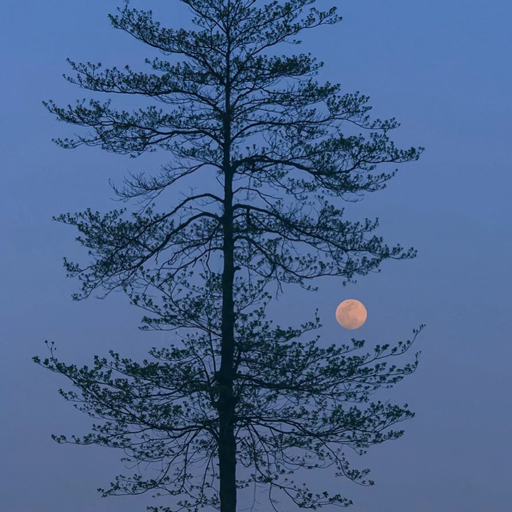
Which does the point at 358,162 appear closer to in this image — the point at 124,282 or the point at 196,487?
the point at 124,282

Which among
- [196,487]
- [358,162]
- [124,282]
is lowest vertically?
[196,487]

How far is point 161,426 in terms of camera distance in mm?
18422

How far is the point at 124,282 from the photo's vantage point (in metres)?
19.0

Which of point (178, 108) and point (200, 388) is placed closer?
point (200, 388)

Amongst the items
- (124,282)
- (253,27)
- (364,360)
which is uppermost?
(253,27)

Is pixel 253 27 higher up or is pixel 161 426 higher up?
pixel 253 27

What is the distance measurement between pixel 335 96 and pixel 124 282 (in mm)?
5214

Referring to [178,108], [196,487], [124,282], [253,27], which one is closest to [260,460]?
[196,487]

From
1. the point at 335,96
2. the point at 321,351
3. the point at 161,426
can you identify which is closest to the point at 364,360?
the point at 321,351

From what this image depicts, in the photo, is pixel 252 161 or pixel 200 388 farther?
pixel 252 161

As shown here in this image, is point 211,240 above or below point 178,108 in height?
below

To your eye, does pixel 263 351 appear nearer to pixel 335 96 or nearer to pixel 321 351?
pixel 321 351

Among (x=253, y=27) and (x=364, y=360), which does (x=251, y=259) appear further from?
(x=253, y=27)

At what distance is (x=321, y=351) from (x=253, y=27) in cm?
614
